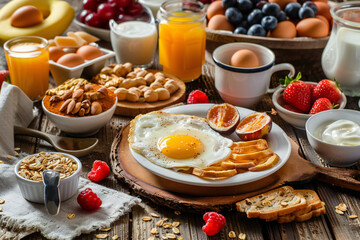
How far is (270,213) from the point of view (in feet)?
5.68

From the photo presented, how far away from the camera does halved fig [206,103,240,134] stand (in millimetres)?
2158

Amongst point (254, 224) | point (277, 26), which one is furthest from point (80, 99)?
point (277, 26)

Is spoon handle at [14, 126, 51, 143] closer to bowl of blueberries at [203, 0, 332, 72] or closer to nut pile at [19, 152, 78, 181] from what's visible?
nut pile at [19, 152, 78, 181]

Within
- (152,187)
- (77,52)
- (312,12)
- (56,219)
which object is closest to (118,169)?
(152,187)

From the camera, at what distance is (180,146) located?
196 cm

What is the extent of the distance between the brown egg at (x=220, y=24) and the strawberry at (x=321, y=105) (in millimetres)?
854

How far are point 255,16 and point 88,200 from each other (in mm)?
1659

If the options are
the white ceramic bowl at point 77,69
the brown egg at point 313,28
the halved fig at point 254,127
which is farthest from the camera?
the brown egg at point 313,28

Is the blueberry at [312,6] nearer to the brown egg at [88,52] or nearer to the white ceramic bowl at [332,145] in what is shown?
the white ceramic bowl at [332,145]

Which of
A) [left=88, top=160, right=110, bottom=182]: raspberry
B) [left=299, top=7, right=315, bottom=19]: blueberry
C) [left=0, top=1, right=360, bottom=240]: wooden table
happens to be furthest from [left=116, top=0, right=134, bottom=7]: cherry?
[left=88, top=160, right=110, bottom=182]: raspberry

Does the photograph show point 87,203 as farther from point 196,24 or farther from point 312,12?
point 312,12

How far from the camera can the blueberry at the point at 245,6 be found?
2.90m

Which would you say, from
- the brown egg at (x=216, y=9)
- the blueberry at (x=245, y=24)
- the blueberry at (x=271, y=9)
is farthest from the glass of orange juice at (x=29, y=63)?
the blueberry at (x=271, y=9)

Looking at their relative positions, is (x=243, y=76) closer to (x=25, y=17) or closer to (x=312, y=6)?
(x=312, y=6)
